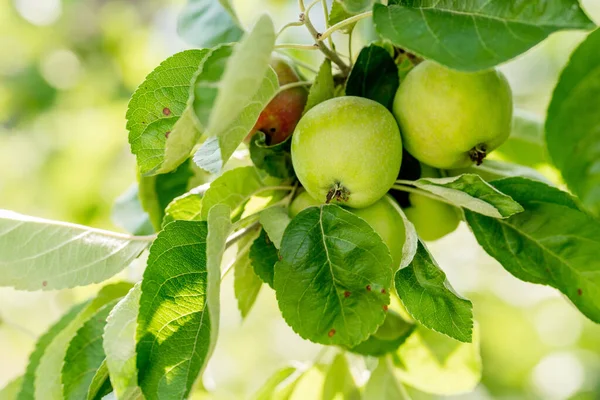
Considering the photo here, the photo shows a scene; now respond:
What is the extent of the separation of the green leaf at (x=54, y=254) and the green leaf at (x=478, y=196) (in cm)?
39

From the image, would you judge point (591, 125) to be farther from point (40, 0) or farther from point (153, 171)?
point (40, 0)

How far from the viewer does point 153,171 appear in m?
0.69

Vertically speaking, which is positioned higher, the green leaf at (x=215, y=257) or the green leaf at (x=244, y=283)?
the green leaf at (x=215, y=257)

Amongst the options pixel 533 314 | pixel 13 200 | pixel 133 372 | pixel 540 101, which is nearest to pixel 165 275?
pixel 133 372

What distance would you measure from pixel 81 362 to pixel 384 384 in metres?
0.52

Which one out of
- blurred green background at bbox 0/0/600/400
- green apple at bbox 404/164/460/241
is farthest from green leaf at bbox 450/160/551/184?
blurred green background at bbox 0/0/600/400

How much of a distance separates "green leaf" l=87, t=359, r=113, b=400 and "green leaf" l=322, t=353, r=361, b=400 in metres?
0.48

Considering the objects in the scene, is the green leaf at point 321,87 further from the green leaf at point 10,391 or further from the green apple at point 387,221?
the green leaf at point 10,391

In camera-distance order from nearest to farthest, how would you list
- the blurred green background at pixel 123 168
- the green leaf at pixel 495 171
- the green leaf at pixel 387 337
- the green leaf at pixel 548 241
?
the green leaf at pixel 548 241 → the green leaf at pixel 495 171 → the green leaf at pixel 387 337 → the blurred green background at pixel 123 168

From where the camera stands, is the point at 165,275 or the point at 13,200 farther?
the point at 13,200

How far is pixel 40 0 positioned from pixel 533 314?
2628mm

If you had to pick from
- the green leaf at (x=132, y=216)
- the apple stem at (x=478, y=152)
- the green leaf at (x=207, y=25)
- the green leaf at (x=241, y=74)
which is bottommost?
the green leaf at (x=132, y=216)

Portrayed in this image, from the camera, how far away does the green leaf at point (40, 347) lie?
36.2 inches

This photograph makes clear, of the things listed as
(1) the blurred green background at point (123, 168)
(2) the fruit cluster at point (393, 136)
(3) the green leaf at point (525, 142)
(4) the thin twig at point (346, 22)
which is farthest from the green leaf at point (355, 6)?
(1) the blurred green background at point (123, 168)
